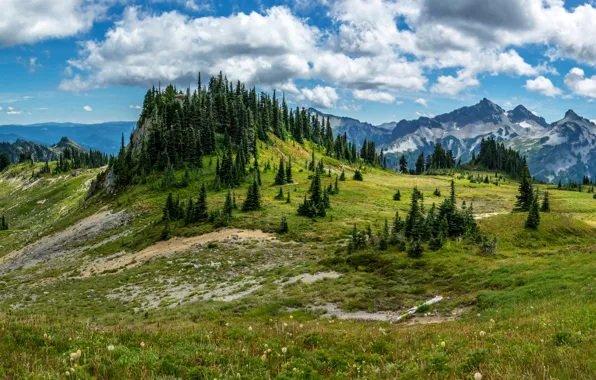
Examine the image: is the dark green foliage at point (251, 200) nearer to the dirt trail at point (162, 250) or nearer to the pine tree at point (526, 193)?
the dirt trail at point (162, 250)

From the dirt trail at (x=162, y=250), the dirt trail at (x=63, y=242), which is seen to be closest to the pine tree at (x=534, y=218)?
the dirt trail at (x=162, y=250)

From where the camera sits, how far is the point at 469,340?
37.2 feet

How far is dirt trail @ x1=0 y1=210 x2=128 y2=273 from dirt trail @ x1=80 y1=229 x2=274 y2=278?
14975 millimetres

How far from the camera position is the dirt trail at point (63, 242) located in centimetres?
6092

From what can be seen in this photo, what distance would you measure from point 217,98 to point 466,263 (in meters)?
125

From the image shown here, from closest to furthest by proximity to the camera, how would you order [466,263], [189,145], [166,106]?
[466,263]
[189,145]
[166,106]

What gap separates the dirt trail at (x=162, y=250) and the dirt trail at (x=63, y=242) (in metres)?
15.0

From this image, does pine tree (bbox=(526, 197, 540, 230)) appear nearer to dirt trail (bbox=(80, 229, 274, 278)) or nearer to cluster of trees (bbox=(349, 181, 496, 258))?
cluster of trees (bbox=(349, 181, 496, 258))

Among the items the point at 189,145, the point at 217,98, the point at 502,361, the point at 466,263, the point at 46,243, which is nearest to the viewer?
the point at 502,361

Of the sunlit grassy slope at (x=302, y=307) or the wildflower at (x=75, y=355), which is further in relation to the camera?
the sunlit grassy slope at (x=302, y=307)

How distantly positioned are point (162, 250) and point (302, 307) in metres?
30.7

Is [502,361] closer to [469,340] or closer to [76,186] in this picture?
[469,340]

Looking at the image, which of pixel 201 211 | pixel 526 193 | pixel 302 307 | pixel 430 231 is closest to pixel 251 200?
pixel 201 211

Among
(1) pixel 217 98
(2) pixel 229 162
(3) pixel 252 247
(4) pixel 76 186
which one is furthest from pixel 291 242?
(4) pixel 76 186
